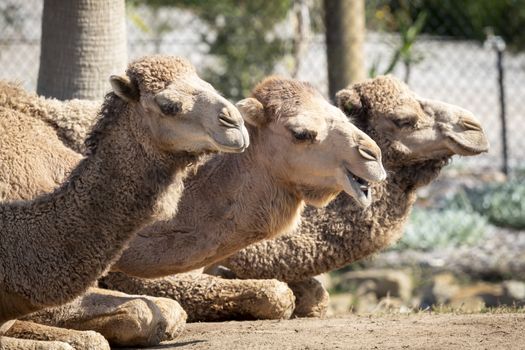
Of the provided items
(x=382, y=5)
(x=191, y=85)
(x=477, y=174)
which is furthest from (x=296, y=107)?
(x=382, y=5)

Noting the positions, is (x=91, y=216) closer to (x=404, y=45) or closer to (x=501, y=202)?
(x=404, y=45)

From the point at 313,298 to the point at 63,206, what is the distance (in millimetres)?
2303

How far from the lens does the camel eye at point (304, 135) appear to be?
5879mm

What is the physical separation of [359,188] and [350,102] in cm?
135

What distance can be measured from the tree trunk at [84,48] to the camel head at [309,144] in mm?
2229

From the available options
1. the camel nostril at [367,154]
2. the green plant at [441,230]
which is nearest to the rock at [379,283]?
the green plant at [441,230]

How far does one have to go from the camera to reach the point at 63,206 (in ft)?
17.5

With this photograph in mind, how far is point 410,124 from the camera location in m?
6.90

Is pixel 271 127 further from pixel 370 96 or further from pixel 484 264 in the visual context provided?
pixel 484 264

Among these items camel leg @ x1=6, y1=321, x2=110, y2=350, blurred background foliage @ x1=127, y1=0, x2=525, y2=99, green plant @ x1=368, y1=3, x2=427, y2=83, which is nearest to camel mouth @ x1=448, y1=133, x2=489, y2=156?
camel leg @ x1=6, y1=321, x2=110, y2=350

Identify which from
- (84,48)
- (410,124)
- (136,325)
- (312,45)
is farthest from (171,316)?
(312,45)

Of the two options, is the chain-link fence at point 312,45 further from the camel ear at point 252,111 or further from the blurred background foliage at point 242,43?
the camel ear at point 252,111

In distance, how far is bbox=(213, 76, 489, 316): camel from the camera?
6855 mm

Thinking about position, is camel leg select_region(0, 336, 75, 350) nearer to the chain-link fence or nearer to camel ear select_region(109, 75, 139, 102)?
camel ear select_region(109, 75, 139, 102)
